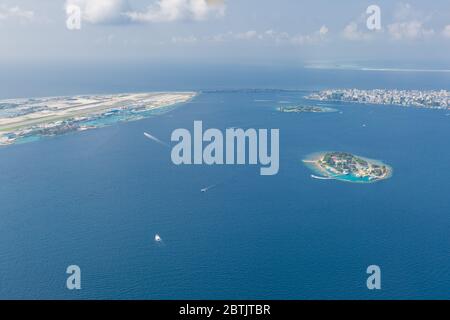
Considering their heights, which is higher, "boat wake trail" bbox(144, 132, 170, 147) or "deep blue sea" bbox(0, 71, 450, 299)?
"boat wake trail" bbox(144, 132, 170, 147)

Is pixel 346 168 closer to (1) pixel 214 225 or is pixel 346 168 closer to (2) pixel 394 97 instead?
(1) pixel 214 225

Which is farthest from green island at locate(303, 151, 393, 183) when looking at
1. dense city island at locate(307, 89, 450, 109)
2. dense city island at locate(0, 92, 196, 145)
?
dense city island at locate(307, 89, 450, 109)

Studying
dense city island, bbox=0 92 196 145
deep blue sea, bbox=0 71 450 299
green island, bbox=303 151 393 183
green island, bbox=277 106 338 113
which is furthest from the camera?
green island, bbox=277 106 338 113

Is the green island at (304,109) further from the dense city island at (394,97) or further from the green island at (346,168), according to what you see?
the green island at (346,168)

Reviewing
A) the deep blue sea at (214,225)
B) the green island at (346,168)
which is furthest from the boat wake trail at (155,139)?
the green island at (346,168)

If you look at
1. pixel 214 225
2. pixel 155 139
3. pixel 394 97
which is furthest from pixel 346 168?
pixel 394 97

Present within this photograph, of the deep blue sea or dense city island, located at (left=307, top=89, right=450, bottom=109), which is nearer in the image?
the deep blue sea

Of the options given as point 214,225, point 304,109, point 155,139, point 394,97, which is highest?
point 394,97

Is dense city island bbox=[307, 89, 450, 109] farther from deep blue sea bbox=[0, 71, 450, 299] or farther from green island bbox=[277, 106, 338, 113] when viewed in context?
deep blue sea bbox=[0, 71, 450, 299]
